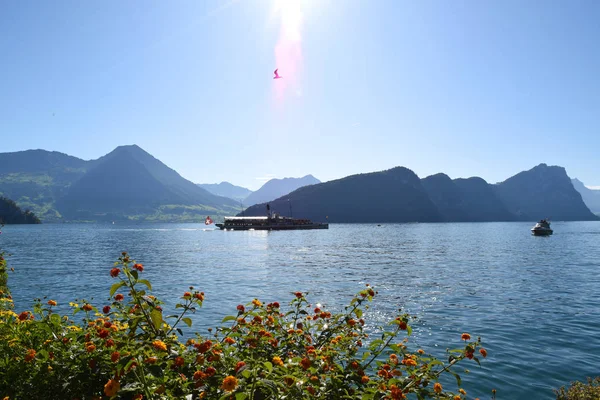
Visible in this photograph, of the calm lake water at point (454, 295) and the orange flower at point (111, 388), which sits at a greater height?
the orange flower at point (111, 388)

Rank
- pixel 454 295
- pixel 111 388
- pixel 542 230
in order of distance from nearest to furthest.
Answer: pixel 111 388 → pixel 454 295 → pixel 542 230

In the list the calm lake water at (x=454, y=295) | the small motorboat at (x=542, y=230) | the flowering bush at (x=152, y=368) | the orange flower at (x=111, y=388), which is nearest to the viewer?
the orange flower at (x=111, y=388)

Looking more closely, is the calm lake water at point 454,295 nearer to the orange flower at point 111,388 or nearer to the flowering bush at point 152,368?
the flowering bush at point 152,368

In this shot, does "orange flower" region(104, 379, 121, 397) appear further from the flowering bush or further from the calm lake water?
the calm lake water

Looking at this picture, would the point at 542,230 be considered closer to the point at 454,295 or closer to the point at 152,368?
the point at 454,295

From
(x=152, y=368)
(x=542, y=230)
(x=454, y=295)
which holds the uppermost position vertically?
(x=152, y=368)

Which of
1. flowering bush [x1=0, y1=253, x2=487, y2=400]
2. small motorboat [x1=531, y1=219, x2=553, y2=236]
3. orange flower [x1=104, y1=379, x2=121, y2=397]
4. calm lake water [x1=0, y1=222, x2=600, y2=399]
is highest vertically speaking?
orange flower [x1=104, y1=379, x2=121, y2=397]

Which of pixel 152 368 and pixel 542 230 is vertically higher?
pixel 152 368

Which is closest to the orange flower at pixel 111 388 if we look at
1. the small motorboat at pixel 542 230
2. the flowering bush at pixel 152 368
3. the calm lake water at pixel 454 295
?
the flowering bush at pixel 152 368

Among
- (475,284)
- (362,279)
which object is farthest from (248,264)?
(475,284)

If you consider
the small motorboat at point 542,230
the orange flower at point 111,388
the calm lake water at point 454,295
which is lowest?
the calm lake water at point 454,295

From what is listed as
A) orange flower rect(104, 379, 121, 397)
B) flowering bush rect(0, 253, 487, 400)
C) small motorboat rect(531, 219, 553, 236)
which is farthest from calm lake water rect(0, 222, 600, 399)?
small motorboat rect(531, 219, 553, 236)

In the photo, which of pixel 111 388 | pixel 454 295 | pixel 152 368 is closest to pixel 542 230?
pixel 454 295

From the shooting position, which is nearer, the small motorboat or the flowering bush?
the flowering bush
